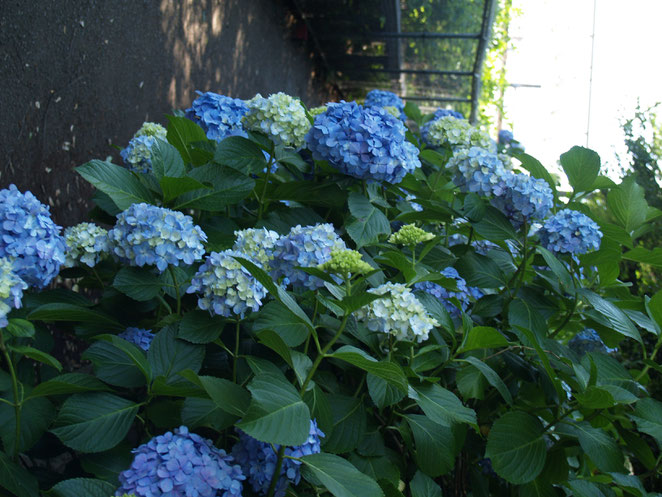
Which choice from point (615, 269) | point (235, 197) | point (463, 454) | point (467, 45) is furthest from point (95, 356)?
point (467, 45)

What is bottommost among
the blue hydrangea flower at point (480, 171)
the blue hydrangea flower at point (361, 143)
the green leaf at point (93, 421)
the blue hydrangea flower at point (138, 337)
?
the green leaf at point (93, 421)

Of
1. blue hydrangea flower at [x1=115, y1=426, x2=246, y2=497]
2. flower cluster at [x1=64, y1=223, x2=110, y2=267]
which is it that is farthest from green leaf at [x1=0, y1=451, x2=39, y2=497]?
flower cluster at [x1=64, y1=223, x2=110, y2=267]

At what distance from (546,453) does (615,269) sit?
50cm

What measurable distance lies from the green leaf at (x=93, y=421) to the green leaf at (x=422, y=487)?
1.83 feet

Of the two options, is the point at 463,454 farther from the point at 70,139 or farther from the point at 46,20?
the point at 46,20

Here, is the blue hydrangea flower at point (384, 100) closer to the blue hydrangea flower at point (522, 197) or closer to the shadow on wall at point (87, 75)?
the shadow on wall at point (87, 75)

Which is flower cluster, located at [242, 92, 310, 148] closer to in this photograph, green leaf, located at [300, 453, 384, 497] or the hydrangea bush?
the hydrangea bush

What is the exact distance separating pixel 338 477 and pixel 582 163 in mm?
1139

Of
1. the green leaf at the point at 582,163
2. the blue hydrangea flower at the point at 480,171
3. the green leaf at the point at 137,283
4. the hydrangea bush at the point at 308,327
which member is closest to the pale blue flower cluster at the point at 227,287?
the hydrangea bush at the point at 308,327

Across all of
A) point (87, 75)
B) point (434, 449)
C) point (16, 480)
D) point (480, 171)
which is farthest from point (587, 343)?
point (87, 75)

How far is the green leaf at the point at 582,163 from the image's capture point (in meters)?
1.63

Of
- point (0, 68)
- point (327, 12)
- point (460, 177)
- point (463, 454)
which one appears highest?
point (327, 12)

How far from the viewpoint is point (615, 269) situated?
59.8 inches

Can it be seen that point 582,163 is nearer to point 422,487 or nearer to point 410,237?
point 410,237
